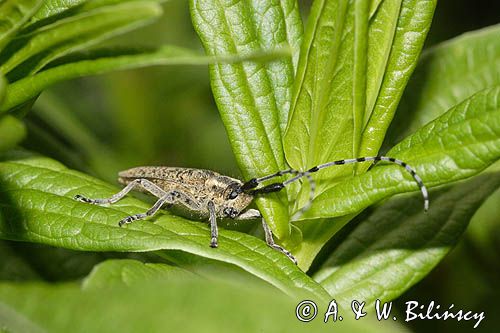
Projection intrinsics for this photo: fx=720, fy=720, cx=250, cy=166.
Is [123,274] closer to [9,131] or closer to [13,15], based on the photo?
[9,131]

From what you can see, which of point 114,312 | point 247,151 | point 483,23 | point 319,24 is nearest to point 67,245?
point 247,151

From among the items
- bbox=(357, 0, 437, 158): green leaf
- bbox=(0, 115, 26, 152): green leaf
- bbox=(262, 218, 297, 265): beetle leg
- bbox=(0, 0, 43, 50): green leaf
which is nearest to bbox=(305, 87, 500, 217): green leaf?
bbox=(357, 0, 437, 158): green leaf

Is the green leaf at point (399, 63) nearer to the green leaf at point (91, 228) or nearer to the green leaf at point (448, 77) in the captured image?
the green leaf at point (91, 228)

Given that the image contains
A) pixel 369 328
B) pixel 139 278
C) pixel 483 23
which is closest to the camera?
pixel 369 328

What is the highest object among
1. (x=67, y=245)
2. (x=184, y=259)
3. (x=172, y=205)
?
(x=67, y=245)

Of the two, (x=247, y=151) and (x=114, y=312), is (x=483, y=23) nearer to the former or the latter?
(x=247, y=151)

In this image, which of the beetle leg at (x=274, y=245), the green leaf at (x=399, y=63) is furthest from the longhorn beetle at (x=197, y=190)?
the green leaf at (x=399, y=63)

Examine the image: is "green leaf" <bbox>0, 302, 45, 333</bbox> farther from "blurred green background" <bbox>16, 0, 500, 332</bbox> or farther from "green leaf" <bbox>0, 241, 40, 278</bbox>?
"blurred green background" <bbox>16, 0, 500, 332</bbox>
